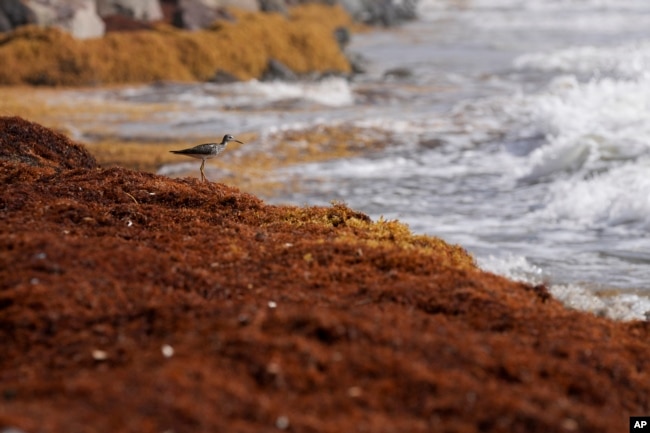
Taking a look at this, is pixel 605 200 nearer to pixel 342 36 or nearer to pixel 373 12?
pixel 342 36

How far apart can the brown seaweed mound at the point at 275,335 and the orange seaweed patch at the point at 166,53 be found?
18.5 metres

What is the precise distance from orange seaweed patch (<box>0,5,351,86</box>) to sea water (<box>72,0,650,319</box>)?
1487 mm

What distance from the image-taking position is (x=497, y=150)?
1816 cm

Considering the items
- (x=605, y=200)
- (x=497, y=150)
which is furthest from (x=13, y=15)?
(x=605, y=200)

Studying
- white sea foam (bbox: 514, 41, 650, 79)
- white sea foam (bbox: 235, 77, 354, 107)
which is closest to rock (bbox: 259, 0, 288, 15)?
white sea foam (bbox: 514, 41, 650, 79)


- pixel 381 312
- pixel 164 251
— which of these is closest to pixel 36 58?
pixel 164 251

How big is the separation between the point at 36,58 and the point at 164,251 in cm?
2022

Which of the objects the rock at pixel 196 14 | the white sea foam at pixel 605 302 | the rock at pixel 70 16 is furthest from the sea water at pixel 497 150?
the rock at pixel 196 14

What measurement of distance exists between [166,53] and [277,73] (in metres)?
3.60

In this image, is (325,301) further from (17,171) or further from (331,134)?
(331,134)

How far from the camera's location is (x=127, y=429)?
369 cm

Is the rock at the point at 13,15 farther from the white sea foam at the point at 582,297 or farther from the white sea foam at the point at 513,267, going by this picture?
the white sea foam at the point at 582,297

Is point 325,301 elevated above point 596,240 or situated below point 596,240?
above

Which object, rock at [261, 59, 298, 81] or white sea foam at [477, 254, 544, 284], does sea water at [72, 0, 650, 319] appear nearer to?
white sea foam at [477, 254, 544, 284]
